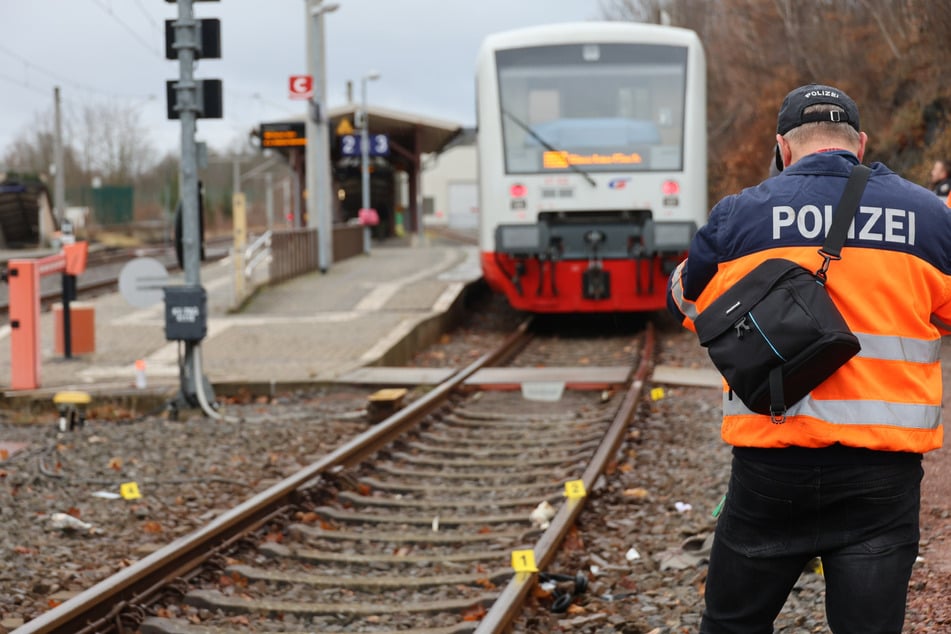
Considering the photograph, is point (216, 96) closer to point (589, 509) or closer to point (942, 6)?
point (589, 509)

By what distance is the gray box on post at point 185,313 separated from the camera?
10.3 m

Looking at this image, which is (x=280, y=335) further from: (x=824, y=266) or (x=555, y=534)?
(x=824, y=266)

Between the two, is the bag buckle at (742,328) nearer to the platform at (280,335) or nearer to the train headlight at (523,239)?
the platform at (280,335)

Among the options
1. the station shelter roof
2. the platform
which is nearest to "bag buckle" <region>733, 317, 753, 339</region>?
the platform

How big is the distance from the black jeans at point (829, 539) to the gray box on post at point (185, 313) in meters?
7.90

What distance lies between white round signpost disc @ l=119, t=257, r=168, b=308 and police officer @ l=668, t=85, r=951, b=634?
859 centimetres

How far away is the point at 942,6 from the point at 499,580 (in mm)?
13618

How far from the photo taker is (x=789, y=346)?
2.76 m

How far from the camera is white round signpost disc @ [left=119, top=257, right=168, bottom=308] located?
10.9 meters

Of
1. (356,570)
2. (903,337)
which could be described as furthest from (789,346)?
(356,570)

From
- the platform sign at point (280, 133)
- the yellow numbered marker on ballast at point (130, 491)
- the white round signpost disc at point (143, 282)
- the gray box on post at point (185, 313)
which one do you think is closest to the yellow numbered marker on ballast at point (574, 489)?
the yellow numbered marker on ballast at point (130, 491)

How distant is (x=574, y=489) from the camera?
22.7 feet

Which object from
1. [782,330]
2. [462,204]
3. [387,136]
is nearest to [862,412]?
[782,330]

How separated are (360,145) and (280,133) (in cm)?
1100
